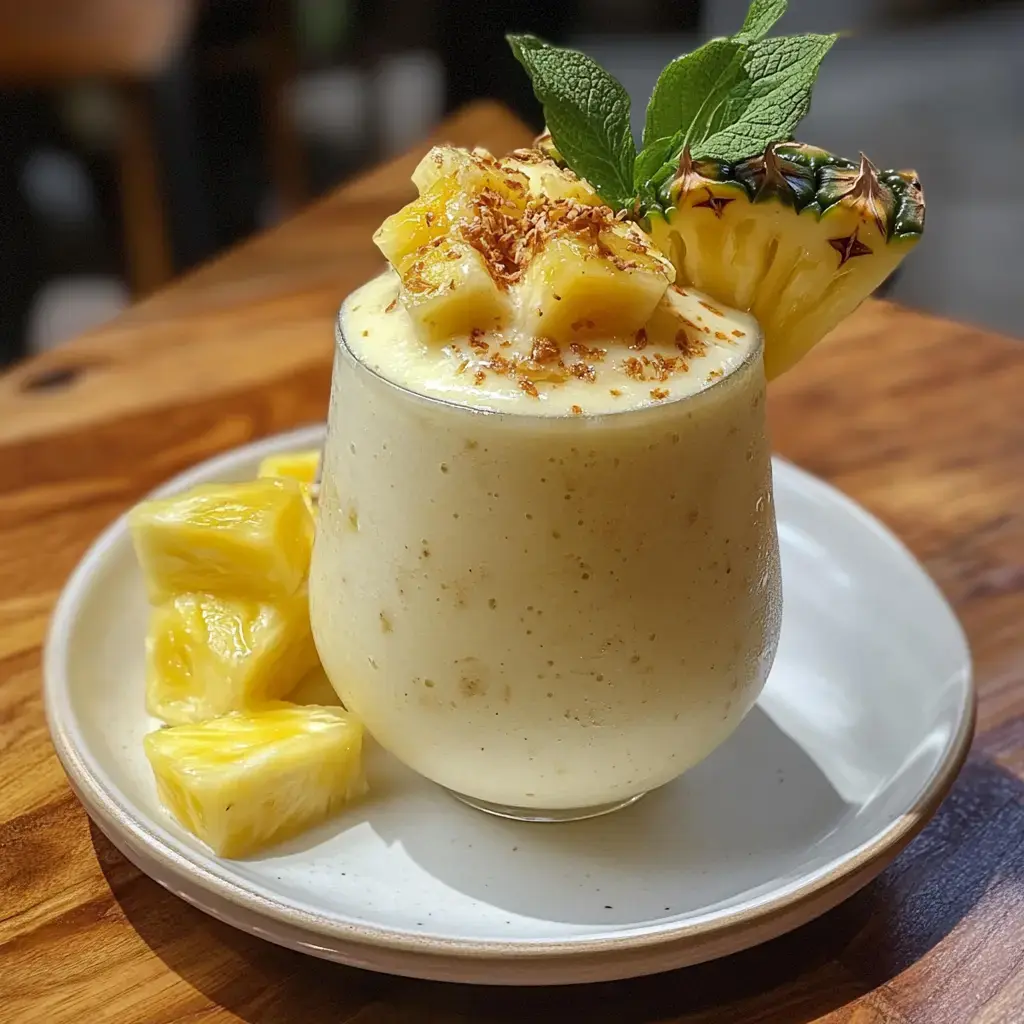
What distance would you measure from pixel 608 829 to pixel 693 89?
20.0 inches

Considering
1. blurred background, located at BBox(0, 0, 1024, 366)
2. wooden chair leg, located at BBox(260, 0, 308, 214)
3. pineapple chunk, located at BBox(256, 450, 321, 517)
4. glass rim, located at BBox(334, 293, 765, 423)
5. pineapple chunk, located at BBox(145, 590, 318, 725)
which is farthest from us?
wooden chair leg, located at BBox(260, 0, 308, 214)

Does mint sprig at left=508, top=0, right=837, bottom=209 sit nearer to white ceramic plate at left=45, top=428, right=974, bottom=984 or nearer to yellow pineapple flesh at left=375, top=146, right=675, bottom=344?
yellow pineapple flesh at left=375, top=146, right=675, bottom=344

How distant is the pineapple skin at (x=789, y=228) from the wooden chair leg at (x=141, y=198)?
2456 millimetres


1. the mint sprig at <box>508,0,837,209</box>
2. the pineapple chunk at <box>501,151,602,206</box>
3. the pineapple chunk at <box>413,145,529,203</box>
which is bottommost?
the pineapple chunk at <box>501,151,602,206</box>

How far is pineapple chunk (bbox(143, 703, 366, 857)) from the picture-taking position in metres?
0.75

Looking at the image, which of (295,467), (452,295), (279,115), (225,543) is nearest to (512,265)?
(452,295)

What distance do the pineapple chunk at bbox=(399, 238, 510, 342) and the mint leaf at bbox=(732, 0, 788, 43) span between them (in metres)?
0.25

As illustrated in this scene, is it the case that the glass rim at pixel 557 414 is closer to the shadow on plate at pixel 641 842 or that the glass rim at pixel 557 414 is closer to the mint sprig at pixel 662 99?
the mint sprig at pixel 662 99

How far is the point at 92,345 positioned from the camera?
1533mm

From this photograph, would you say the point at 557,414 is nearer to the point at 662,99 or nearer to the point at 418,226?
the point at 418,226

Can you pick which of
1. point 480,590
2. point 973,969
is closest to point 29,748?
point 480,590

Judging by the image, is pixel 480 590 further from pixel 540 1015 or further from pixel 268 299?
pixel 268 299

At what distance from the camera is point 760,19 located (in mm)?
788

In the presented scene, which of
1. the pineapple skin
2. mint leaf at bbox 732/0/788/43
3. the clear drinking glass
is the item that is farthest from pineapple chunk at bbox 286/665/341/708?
mint leaf at bbox 732/0/788/43
